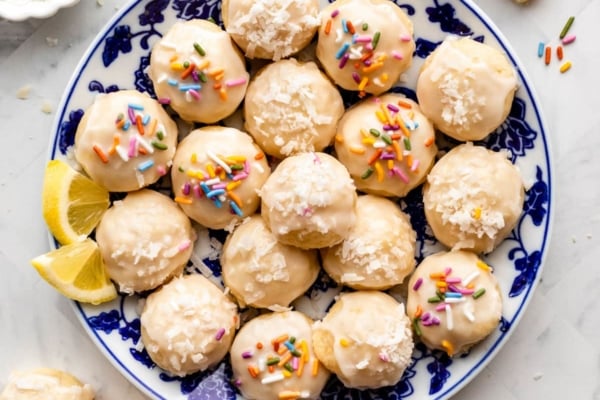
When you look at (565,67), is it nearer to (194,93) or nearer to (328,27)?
(328,27)

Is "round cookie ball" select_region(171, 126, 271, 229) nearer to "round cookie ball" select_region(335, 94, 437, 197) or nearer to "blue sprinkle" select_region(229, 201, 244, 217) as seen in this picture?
"blue sprinkle" select_region(229, 201, 244, 217)

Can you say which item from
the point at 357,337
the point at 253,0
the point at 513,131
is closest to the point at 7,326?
the point at 357,337

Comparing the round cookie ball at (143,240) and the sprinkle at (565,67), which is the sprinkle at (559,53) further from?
the round cookie ball at (143,240)

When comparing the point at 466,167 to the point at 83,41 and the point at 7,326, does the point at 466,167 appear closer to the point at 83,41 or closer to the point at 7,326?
the point at 83,41

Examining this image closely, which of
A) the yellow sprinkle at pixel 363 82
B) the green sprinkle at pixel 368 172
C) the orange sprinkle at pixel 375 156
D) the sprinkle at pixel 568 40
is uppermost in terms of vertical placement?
the sprinkle at pixel 568 40

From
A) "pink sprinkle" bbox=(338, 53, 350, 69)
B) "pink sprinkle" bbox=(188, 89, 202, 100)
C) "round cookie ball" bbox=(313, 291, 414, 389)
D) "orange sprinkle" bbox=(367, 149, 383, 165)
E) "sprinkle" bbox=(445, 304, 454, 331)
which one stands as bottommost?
"round cookie ball" bbox=(313, 291, 414, 389)

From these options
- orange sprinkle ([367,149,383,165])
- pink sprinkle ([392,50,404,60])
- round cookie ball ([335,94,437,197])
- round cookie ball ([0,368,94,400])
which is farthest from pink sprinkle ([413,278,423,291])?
round cookie ball ([0,368,94,400])

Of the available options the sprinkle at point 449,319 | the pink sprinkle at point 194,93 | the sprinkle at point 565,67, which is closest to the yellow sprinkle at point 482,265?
the sprinkle at point 449,319
